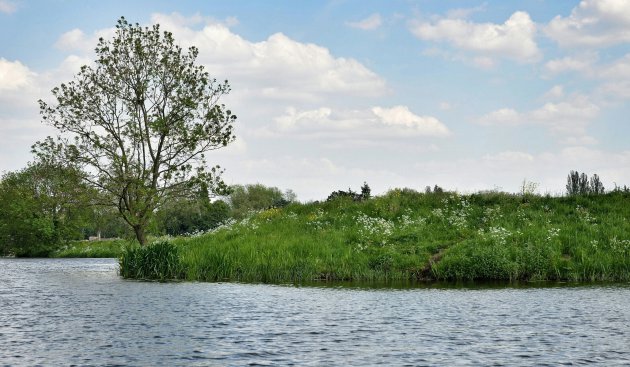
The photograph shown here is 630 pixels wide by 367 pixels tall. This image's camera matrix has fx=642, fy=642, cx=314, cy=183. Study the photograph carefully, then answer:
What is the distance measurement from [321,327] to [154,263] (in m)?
22.0

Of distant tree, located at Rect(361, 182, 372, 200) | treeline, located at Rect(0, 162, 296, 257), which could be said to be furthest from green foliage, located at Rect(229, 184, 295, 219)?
distant tree, located at Rect(361, 182, 372, 200)

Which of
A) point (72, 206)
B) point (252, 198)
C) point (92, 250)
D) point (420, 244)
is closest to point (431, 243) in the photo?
point (420, 244)

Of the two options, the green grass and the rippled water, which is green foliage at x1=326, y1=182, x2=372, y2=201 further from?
the green grass

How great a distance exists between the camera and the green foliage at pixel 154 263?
38.6 meters

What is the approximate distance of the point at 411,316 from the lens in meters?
21.8

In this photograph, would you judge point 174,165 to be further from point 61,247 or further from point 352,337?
point 61,247

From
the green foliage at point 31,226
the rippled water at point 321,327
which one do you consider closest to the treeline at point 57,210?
the green foliage at point 31,226

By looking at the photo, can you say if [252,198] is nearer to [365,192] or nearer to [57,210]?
[57,210]

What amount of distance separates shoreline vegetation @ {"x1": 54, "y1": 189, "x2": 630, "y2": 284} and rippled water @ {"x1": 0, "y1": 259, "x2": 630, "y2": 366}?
15.5 ft

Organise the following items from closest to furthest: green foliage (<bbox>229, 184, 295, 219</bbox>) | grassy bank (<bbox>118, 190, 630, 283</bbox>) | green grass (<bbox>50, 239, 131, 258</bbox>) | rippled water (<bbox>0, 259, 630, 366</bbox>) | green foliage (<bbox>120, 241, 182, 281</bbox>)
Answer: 1. rippled water (<bbox>0, 259, 630, 366</bbox>)
2. grassy bank (<bbox>118, 190, 630, 283</bbox>)
3. green foliage (<bbox>120, 241, 182, 281</bbox>)
4. green grass (<bbox>50, 239, 131, 258</bbox>)
5. green foliage (<bbox>229, 184, 295, 219</bbox>)

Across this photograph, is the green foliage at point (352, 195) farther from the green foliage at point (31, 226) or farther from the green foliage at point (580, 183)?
the green foliage at point (31, 226)

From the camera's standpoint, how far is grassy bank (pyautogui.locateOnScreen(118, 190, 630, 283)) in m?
34.2

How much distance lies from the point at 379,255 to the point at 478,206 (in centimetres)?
1174

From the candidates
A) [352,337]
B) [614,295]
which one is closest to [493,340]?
[352,337]
